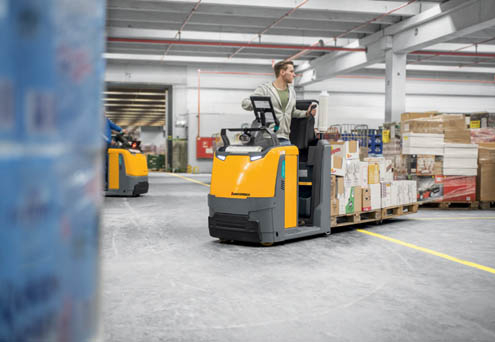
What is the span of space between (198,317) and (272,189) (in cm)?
220

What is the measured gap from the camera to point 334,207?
18.9ft

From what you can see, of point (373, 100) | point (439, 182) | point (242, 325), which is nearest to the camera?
point (242, 325)

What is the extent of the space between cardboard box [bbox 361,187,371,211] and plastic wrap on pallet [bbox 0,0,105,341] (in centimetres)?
573

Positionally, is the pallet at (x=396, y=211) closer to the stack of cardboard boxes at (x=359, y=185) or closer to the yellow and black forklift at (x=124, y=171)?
the stack of cardboard boxes at (x=359, y=185)

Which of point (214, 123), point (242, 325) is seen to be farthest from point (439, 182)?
point (214, 123)

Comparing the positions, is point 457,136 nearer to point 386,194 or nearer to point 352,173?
point 386,194

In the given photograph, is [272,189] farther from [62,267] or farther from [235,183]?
[62,267]

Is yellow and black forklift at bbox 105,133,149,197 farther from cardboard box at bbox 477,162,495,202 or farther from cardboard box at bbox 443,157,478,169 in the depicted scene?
cardboard box at bbox 477,162,495,202

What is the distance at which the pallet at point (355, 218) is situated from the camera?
5.80 m

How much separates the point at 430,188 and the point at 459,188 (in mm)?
538

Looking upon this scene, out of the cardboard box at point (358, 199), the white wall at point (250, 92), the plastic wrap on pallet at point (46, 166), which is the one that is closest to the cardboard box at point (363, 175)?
the cardboard box at point (358, 199)

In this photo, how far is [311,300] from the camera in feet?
10.0

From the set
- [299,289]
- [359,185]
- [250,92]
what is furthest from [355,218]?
[250,92]

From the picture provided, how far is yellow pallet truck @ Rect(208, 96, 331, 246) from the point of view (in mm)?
4742
